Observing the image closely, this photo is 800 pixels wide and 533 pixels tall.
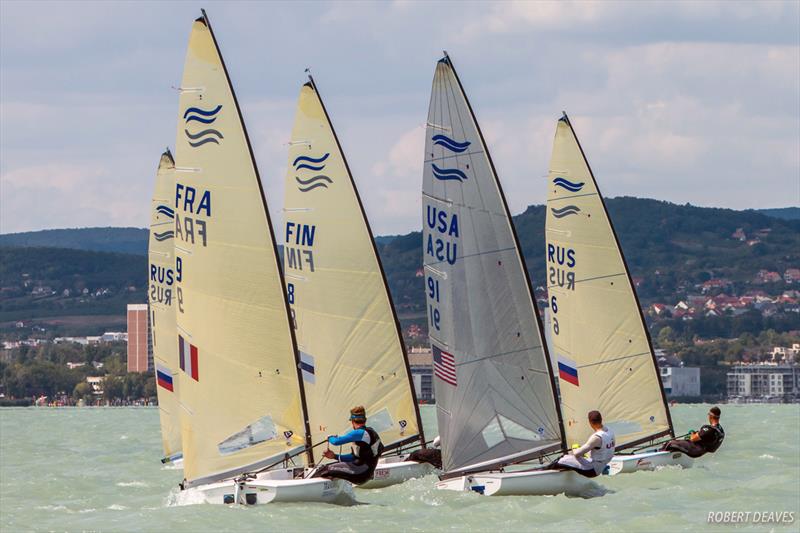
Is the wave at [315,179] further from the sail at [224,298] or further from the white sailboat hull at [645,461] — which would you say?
the white sailboat hull at [645,461]

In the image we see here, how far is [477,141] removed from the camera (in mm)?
29062

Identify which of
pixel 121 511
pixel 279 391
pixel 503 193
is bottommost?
pixel 121 511

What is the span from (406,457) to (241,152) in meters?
8.71

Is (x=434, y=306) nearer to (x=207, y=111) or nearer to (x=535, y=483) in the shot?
(x=535, y=483)

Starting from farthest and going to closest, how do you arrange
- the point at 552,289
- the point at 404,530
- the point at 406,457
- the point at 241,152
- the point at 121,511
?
the point at 552,289, the point at 406,457, the point at 121,511, the point at 241,152, the point at 404,530

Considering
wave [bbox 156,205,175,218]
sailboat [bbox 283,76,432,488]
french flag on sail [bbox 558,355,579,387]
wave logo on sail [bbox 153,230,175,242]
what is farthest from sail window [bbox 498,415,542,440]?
wave [bbox 156,205,175,218]

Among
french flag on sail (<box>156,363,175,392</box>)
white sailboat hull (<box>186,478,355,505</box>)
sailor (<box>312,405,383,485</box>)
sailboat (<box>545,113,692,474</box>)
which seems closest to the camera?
sailor (<box>312,405,383,485</box>)

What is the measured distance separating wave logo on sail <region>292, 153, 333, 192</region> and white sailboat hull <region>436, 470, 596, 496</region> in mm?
8029

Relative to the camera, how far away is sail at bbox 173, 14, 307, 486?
93.8 ft

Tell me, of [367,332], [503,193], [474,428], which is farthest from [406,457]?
[503,193]

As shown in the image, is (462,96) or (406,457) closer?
(462,96)

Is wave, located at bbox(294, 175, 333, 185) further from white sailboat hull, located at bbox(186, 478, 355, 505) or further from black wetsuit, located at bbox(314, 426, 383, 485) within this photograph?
black wetsuit, located at bbox(314, 426, 383, 485)

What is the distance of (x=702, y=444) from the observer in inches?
1414

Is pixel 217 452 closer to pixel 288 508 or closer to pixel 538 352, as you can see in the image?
pixel 288 508
